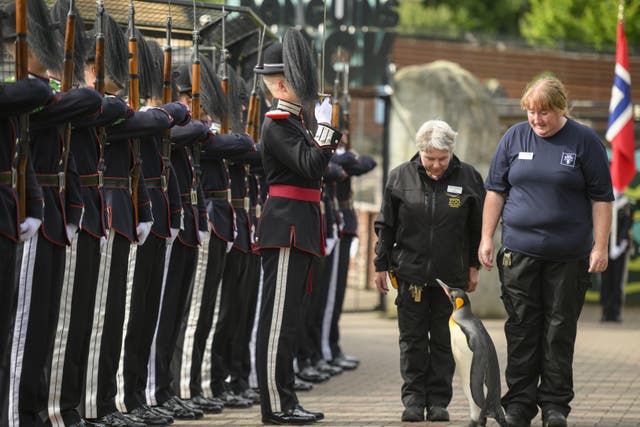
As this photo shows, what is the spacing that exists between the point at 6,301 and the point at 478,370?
2.62m

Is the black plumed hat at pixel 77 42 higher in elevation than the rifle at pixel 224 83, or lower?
higher

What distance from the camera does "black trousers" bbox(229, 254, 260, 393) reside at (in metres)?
8.88

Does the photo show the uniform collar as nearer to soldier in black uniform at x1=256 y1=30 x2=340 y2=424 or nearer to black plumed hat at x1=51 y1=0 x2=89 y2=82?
soldier in black uniform at x1=256 y1=30 x2=340 y2=424

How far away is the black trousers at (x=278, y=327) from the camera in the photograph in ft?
24.5

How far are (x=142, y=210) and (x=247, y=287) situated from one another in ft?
6.31

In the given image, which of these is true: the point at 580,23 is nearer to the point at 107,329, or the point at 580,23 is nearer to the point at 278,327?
the point at 278,327

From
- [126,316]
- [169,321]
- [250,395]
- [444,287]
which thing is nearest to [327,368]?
[250,395]

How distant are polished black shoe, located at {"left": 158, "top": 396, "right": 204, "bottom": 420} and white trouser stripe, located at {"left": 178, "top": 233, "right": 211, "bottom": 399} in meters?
0.36

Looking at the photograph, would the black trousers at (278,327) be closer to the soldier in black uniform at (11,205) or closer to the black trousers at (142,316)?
the black trousers at (142,316)

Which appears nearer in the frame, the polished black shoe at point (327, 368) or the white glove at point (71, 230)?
the white glove at point (71, 230)

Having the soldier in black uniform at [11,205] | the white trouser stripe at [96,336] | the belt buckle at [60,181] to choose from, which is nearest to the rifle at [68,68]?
the belt buckle at [60,181]

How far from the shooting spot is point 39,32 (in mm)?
6109

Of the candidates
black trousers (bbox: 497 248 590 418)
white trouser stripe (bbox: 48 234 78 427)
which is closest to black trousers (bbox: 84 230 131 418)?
white trouser stripe (bbox: 48 234 78 427)

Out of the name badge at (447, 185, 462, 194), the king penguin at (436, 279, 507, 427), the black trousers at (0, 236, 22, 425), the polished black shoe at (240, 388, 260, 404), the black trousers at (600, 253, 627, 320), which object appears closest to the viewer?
the black trousers at (0, 236, 22, 425)
